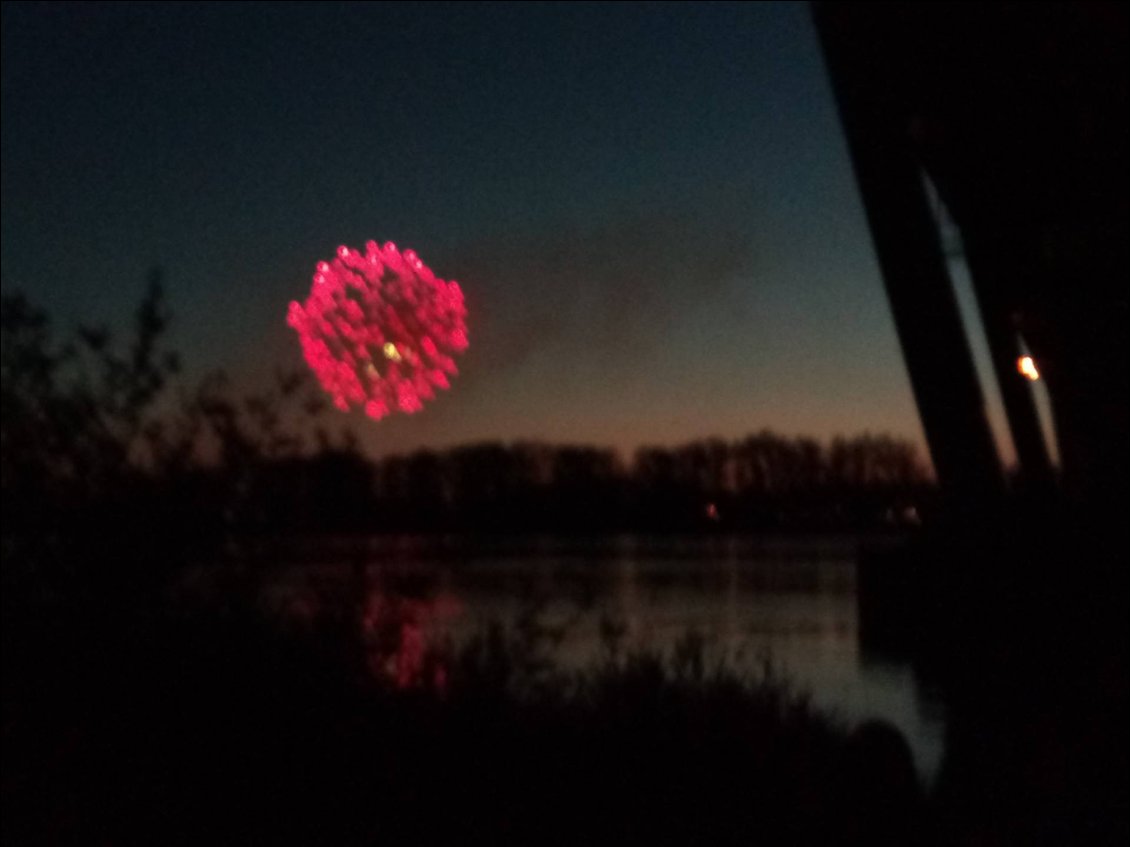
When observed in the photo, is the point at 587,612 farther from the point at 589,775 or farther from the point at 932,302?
the point at 932,302

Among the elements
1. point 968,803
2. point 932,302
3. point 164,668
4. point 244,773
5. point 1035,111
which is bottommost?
point 968,803

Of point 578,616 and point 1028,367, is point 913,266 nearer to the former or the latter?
point 578,616

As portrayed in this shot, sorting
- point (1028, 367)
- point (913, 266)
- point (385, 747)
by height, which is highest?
point (1028, 367)

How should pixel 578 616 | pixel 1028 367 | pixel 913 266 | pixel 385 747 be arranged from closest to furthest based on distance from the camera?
pixel 385 747, pixel 578 616, pixel 913 266, pixel 1028 367

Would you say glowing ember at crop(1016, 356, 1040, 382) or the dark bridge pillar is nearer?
the dark bridge pillar

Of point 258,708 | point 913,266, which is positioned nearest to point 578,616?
point 258,708

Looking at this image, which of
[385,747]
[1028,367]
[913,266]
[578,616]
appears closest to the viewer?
[385,747]

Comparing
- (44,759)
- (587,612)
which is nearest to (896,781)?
(587,612)

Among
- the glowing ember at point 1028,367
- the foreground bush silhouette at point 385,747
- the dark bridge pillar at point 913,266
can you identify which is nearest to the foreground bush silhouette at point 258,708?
the foreground bush silhouette at point 385,747

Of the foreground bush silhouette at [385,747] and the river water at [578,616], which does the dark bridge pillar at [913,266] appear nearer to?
the river water at [578,616]

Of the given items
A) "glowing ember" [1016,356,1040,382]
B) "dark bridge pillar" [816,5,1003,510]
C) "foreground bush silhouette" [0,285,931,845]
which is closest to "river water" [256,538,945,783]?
"foreground bush silhouette" [0,285,931,845]

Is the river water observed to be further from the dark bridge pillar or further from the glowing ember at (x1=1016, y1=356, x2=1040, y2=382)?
the glowing ember at (x1=1016, y1=356, x2=1040, y2=382)
